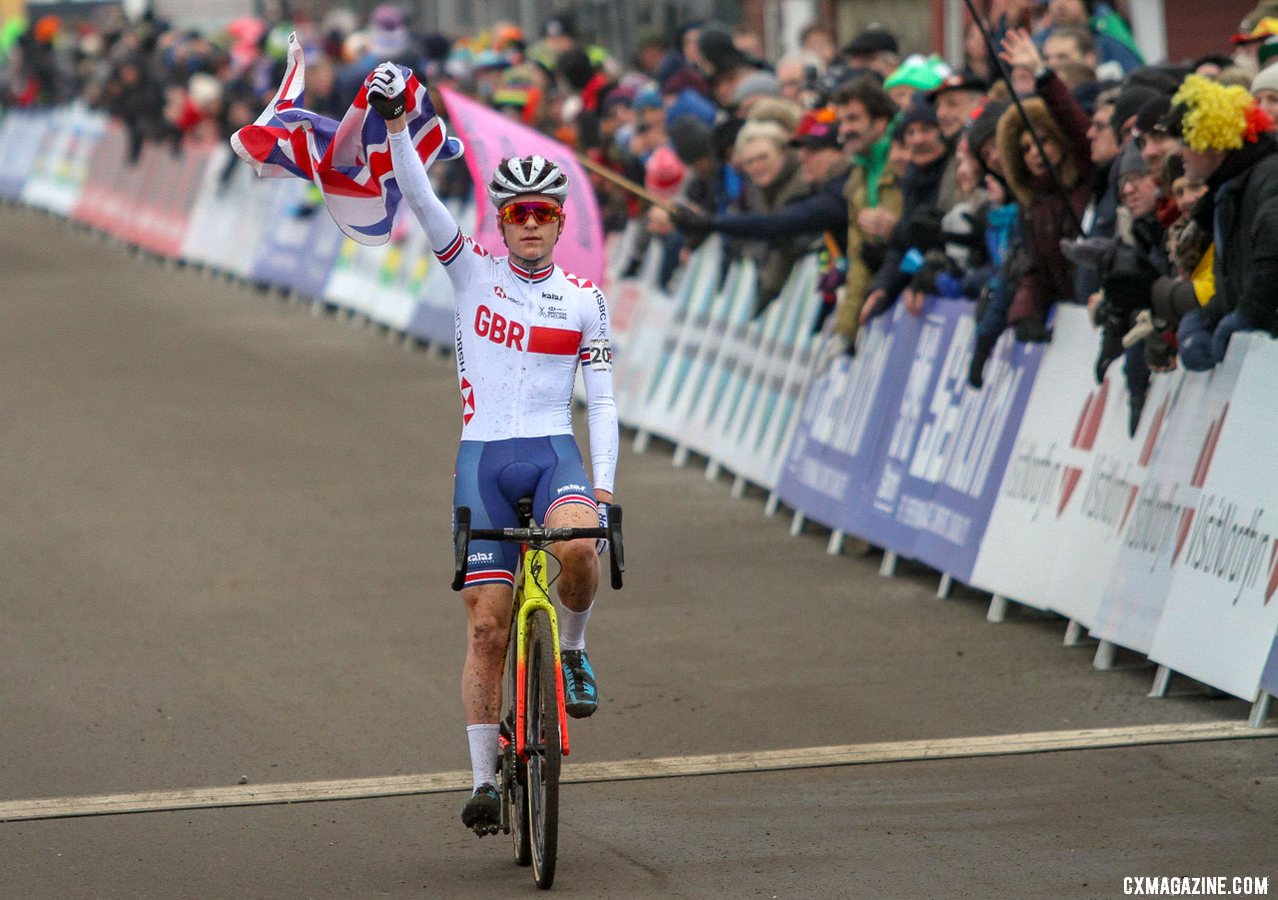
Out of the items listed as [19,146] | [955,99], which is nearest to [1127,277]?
[955,99]

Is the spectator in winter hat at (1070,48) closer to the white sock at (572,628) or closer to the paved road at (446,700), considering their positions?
the paved road at (446,700)

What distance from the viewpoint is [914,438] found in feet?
40.8

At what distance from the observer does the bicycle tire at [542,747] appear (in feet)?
22.6

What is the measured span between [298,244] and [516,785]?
1923 cm

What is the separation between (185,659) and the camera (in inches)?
412

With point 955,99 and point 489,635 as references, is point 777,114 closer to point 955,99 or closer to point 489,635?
point 955,99

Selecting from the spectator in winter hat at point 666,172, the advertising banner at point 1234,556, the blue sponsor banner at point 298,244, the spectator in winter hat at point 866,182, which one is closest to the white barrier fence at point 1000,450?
the advertising banner at point 1234,556

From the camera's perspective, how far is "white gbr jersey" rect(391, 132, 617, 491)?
301 inches

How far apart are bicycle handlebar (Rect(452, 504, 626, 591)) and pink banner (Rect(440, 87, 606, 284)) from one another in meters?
6.62

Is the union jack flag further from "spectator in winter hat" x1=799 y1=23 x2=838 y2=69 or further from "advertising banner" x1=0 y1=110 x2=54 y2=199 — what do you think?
"advertising banner" x1=0 y1=110 x2=54 y2=199

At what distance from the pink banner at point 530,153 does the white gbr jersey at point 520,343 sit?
6003 mm

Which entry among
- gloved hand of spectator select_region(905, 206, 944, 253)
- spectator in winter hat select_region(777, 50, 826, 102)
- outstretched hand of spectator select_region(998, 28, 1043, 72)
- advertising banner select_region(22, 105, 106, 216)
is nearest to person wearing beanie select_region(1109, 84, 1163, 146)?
outstretched hand of spectator select_region(998, 28, 1043, 72)

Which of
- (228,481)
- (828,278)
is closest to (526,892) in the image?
(828,278)

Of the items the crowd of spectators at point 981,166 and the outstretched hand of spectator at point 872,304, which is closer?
the crowd of spectators at point 981,166
